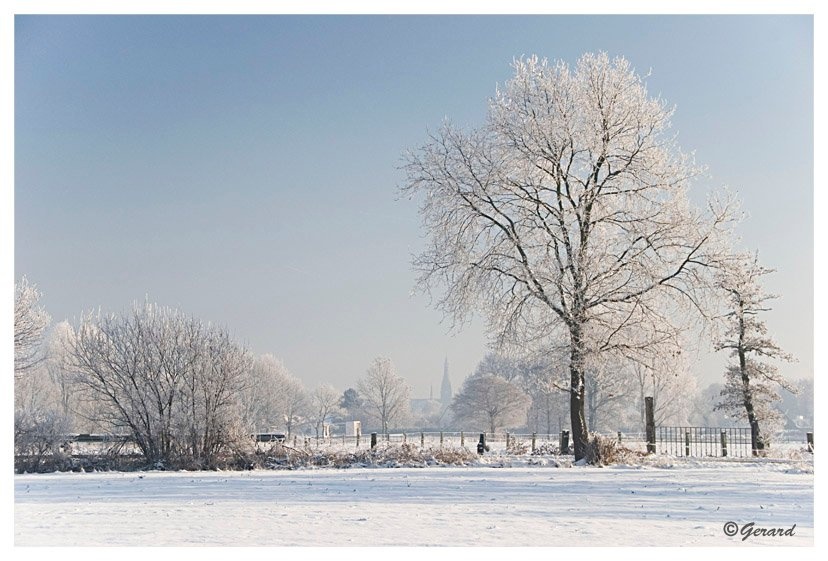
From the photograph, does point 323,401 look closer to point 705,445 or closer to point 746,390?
point 705,445

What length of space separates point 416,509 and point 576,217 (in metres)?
10.8

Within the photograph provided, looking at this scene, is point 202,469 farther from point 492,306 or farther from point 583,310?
point 583,310

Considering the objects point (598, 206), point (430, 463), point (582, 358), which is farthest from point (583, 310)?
point (430, 463)

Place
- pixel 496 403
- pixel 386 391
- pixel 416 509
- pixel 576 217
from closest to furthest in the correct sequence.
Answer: pixel 416 509, pixel 576 217, pixel 496 403, pixel 386 391

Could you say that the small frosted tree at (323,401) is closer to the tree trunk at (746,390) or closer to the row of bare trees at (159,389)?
the row of bare trees at (159,389)

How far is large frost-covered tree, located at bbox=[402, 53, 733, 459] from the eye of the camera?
18.7m

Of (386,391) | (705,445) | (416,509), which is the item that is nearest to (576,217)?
(416,509)

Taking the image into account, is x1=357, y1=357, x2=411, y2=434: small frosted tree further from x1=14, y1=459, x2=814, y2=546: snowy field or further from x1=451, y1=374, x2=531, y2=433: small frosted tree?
x1=14, y1=459, x2=814, y2=546: snowy field

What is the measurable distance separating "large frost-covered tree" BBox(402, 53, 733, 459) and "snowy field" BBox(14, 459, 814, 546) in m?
4.94

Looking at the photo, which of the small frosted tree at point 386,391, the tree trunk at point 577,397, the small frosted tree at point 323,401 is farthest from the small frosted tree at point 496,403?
the tree trunk at point 577,397

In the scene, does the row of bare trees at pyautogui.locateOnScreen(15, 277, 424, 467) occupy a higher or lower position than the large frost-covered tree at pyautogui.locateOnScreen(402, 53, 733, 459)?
lower

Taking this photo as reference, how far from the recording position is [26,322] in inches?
1252

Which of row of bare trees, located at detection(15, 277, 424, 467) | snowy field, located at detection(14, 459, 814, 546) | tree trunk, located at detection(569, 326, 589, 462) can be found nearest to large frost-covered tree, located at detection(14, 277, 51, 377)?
row of bare trees, located at detection(15, 277, 424, 467)
